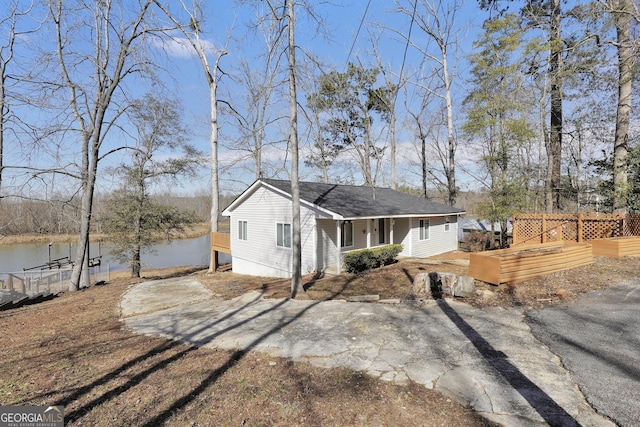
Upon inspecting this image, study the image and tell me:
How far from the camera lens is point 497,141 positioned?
15.4 m

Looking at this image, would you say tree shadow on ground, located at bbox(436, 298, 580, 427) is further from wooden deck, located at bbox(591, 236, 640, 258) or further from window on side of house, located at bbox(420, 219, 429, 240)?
window on side of house, located at bbox(420, 219, 429, 240)

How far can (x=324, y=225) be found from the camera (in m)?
11.3

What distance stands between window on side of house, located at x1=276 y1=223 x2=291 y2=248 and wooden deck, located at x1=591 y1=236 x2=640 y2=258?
9.66 metres

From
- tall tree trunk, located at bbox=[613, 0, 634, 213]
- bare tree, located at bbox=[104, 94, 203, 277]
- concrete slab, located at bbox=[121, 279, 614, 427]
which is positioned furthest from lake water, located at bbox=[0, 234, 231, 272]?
tall tree trunk, located at bbox=[613, 0, 634, 213]

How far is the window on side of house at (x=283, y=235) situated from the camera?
11730 mm

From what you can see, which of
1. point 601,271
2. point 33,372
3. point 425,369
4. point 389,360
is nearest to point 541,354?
point 425,369

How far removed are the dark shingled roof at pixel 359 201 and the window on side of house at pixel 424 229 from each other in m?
0.60

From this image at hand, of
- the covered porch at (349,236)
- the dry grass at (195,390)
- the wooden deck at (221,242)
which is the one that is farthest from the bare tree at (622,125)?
the wooden deck at (221,242)

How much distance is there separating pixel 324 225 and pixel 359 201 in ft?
8.01

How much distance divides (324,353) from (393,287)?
388 cm

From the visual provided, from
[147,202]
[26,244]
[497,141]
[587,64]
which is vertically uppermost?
[587,64]

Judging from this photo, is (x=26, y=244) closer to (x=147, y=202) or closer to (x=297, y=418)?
(x=147, y=202)

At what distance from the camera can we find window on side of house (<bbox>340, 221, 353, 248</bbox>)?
11719 mm

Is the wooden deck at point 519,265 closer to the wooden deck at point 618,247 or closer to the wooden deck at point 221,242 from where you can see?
the wooden deck at point 618,247
